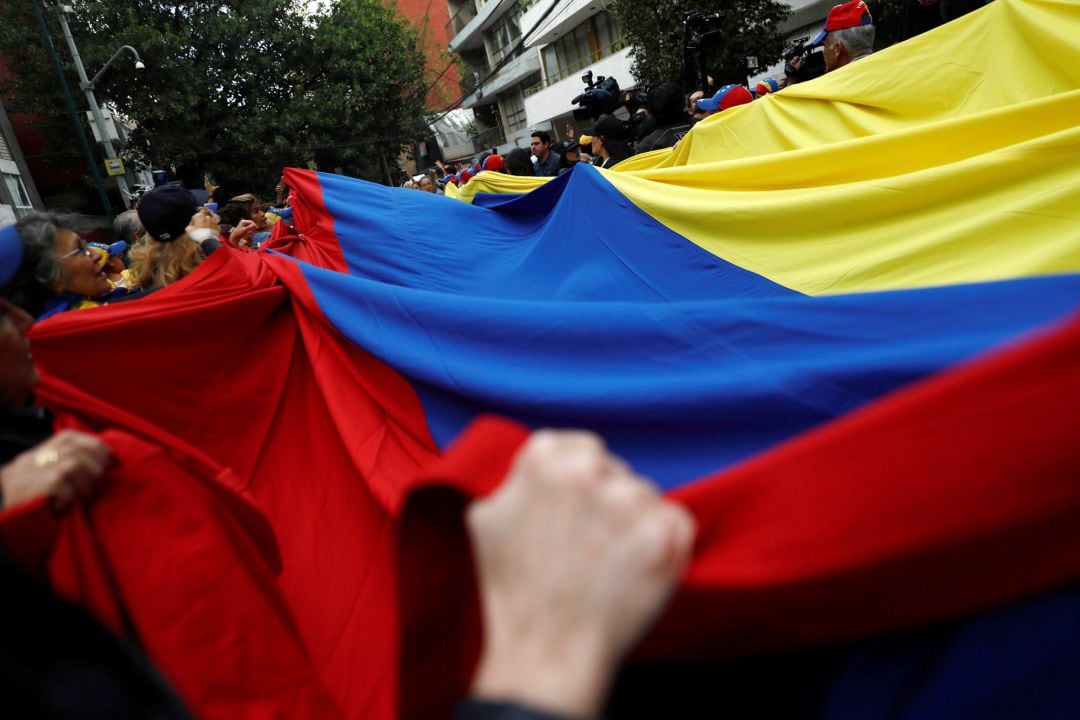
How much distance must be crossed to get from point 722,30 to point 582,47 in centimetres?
1324

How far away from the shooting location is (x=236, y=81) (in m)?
18.2

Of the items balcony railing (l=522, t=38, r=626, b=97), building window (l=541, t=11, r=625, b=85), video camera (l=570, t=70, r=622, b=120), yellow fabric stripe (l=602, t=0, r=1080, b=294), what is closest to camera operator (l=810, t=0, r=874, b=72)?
yellow fabric stripe (l=602, t=0, r=1080, b=294)

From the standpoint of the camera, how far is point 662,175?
120 inches

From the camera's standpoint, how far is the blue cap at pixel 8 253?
5.90ft

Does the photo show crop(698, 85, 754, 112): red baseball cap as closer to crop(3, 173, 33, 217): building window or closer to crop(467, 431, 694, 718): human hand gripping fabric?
crop(467, 431, 694, 718): human hand gripping fabric

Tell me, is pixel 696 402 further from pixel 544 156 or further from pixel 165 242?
pixel 544 156

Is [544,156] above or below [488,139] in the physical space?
below

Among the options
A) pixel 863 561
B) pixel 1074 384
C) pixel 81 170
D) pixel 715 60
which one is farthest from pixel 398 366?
pixel 81 170

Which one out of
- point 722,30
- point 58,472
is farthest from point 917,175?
point 722,30

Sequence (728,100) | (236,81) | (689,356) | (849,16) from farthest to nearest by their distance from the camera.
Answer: (236,81)
(728,100)
(849,16)
(689,356)

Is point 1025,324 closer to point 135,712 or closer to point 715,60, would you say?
point 135,712

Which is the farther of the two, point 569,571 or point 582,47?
point 582,47

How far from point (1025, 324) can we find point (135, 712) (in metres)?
1.56

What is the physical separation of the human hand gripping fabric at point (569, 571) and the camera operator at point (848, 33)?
409 cm
